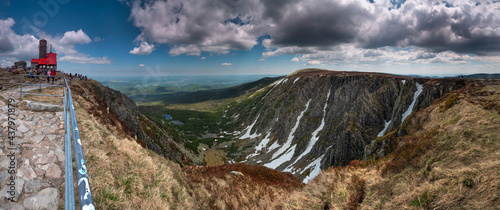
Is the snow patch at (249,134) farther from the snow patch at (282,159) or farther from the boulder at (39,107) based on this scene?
the boulder at (39,107)

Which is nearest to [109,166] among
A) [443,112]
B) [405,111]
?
[443,112]

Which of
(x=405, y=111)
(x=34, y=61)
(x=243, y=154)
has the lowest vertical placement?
(x=243, y=154)

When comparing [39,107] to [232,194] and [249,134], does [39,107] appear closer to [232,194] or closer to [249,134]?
[232,194]

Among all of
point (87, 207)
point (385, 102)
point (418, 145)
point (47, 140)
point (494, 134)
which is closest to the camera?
point (87, 207)

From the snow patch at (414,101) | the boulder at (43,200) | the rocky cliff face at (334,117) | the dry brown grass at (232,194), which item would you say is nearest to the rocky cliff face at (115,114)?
the dry brown grass at (232,194)

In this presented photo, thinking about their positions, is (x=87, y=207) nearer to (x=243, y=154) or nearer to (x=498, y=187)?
(x=498, y=187)

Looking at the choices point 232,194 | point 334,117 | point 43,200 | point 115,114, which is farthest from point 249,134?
point 43,200

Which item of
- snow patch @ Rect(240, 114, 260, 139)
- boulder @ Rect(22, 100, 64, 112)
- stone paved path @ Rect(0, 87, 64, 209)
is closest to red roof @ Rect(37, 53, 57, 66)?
boulder @ Rect(22, 100, 64, 112)
